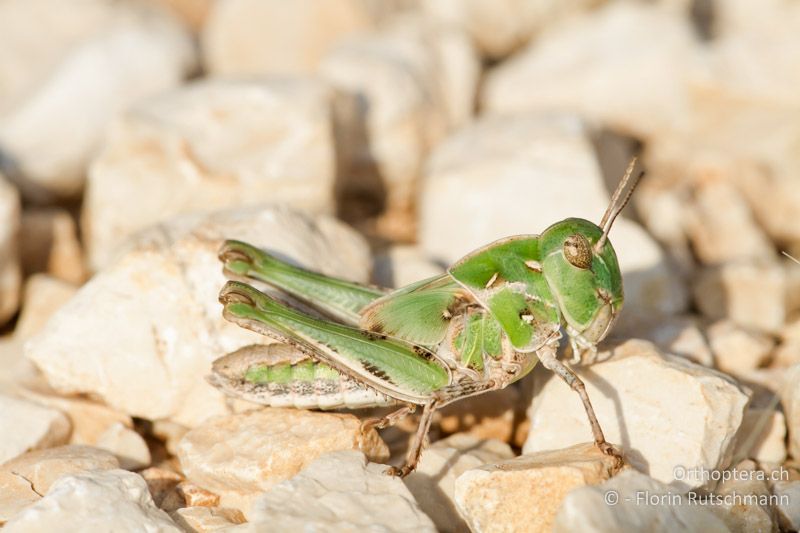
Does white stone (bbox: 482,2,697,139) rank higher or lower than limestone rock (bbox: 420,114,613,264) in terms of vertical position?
higher

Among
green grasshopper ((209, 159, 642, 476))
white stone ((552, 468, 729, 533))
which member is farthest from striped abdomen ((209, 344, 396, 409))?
white stone ((552, 468, 729, 533))

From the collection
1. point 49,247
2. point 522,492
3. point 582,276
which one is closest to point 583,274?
point 582,276

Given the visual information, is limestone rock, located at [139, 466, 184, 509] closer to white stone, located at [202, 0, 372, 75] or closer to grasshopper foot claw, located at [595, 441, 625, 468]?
grasshopper foot claw, located at [595, 441, 625, 468]

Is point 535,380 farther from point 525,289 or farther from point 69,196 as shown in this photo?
point 69,196

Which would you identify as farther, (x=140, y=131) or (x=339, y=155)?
(x=339, y=155)

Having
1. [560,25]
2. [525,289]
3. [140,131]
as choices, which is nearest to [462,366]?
[525,289]
